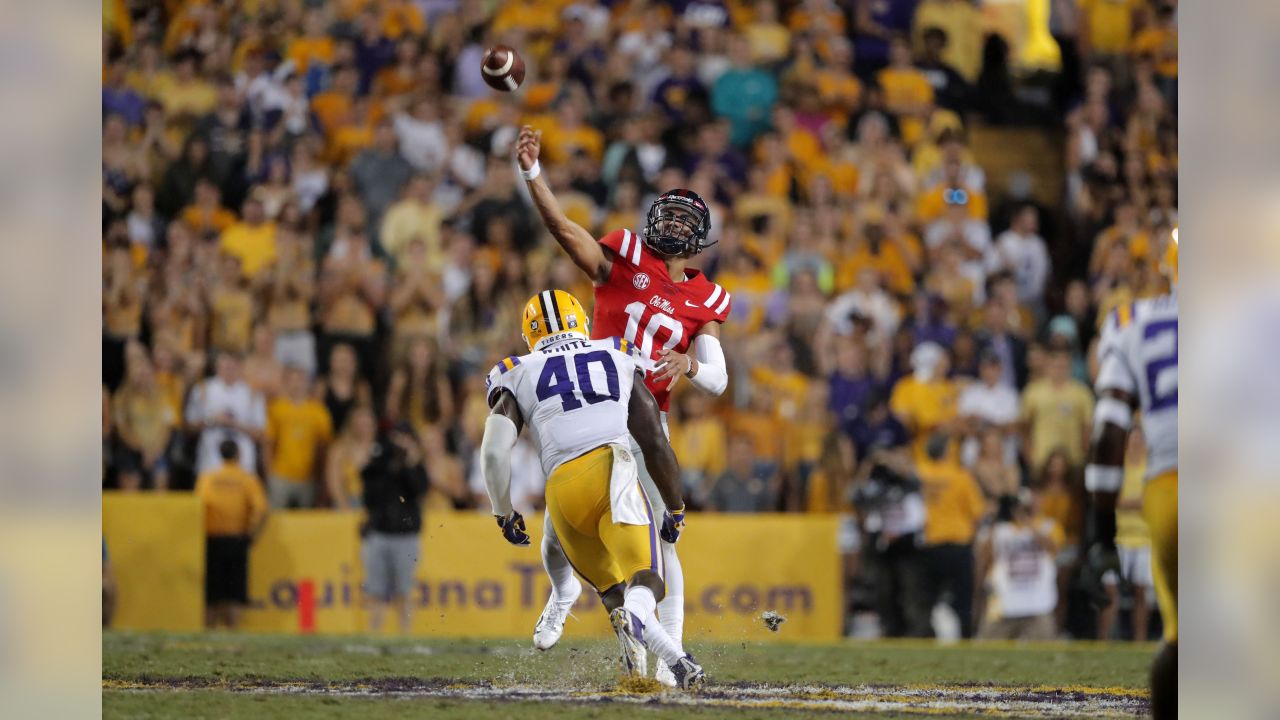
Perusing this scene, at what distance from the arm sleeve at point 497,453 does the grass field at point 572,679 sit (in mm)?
831

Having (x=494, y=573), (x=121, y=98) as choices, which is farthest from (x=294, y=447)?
(x=121, y=98)

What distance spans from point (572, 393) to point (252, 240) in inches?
249

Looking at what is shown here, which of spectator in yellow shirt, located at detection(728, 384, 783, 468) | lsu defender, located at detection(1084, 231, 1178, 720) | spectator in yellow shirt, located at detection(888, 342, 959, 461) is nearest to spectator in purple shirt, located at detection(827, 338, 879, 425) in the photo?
spectator in yellow shirt, located at detection(888, 342, 959, 461)

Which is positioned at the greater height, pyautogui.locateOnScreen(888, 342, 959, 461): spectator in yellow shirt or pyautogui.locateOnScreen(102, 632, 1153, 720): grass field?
pyautogui.locateOnScreen(888, 342, 959, 461): spectator in yellow shirt

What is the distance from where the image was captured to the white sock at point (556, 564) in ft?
23.9

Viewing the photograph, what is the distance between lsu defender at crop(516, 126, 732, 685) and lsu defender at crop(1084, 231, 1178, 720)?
6.36 ft

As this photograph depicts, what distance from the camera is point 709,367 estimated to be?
7.23 m

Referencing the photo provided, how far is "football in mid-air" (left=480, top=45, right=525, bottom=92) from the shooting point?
7156 mm

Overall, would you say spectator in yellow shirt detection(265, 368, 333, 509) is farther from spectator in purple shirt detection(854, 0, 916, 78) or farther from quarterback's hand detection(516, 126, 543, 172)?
spectator in purple shirt detection(854, 0, 916, 78)

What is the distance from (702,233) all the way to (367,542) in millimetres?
4271

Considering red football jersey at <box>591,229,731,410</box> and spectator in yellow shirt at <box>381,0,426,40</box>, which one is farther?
spectator in yellow shirt at <box>381,0,426,40</box>

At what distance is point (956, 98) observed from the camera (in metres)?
13.9
